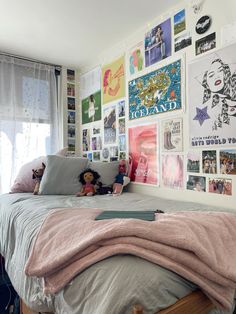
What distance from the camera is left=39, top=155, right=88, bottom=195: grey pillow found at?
6.50 ft

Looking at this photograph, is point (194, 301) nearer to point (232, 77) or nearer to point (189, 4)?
point (232, 77)

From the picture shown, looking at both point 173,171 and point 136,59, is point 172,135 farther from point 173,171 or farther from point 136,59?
point 136,59

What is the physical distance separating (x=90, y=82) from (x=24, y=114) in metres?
0.81

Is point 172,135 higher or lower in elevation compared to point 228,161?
→ higher

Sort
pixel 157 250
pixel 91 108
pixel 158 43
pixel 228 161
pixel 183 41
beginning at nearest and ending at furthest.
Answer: pixel 157 250 → pixel 228 161 → pixel 183 41 → pixel 158 43 → pixel 91 108

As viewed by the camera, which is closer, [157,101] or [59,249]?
[59,249]

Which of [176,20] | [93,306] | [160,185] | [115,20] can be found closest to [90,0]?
[115,20]

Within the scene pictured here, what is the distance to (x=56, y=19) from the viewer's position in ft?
6.26

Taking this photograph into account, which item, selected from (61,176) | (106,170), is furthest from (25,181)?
(106,170)

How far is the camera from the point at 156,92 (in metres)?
1.90

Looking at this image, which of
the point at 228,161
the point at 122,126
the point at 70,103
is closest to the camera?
the point at 228,161

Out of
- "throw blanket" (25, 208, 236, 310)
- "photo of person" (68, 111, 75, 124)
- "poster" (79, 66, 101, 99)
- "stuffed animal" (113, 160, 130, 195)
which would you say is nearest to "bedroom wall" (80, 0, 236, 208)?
"stuffed animal" (113, 160, 130, 195)

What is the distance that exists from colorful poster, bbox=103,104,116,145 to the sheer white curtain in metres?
0.67

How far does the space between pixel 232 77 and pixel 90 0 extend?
110cm
